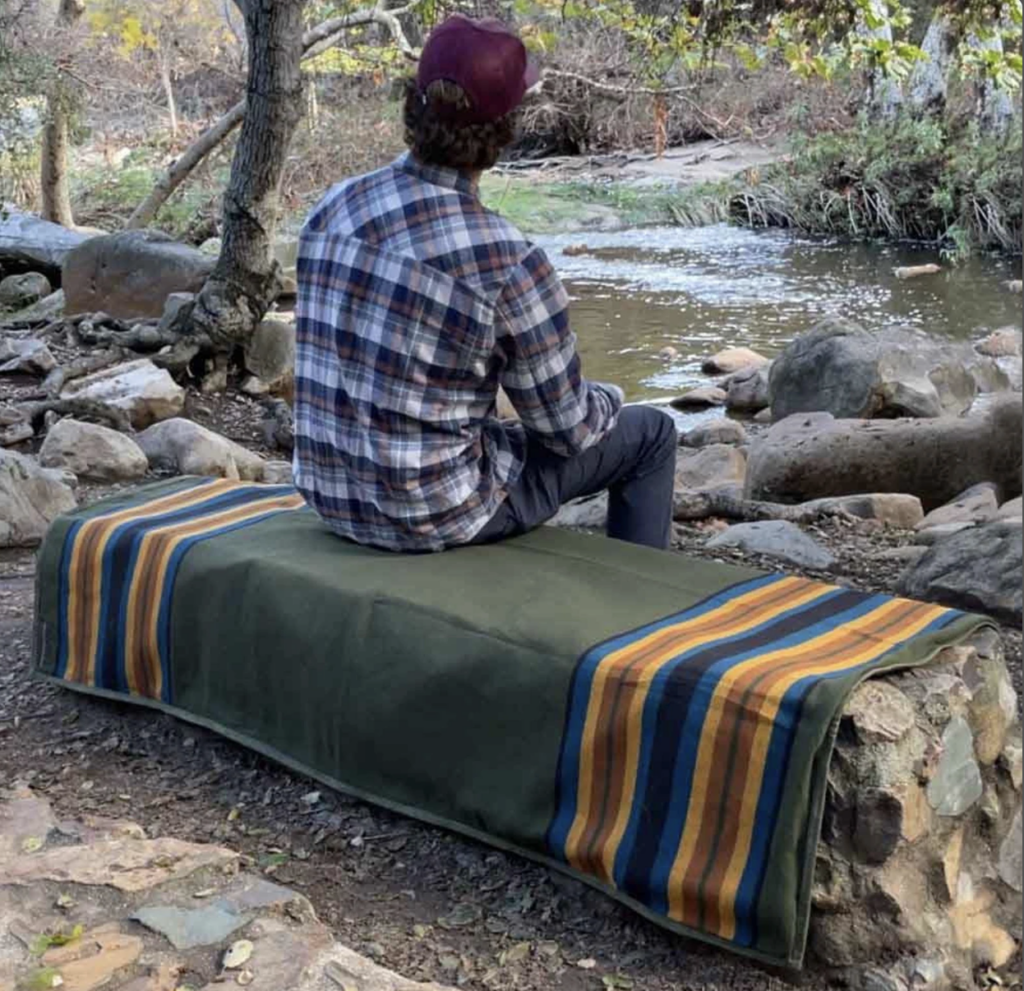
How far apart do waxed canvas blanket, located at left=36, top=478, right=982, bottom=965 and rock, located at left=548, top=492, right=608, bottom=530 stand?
1940 millimetres

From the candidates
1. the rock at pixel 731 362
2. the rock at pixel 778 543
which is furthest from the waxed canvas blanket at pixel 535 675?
the rock at pixel 731 362

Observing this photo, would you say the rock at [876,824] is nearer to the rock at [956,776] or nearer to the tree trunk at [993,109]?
the rock at [956,776]

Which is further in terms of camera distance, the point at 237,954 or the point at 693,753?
the point at 693,753

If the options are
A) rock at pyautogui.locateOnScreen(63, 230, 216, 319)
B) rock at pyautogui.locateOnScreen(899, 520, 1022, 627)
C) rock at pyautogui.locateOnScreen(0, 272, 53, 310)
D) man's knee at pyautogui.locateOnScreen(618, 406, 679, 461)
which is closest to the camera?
man's knee at pyautogui.locateOnScreen(618, 406, 679, 461)

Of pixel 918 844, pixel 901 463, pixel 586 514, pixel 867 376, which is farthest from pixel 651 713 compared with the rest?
pixel 867 376

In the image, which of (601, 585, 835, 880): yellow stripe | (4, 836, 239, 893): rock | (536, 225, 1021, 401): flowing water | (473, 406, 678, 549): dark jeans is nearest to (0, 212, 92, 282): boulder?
(536, 225, 1021, 401): flowing water

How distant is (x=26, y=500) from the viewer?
4.76 meters

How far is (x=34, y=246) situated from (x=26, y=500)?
23.1 ft

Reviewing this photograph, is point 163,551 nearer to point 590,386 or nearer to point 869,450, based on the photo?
point 590,386

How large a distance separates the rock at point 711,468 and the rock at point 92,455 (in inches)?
95.0

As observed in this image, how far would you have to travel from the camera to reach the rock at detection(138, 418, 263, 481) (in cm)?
579

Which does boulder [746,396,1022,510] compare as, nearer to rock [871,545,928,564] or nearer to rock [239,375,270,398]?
→ rock [871,545,928,564]

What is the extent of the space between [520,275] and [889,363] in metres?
6.12

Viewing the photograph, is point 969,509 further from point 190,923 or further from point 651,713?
point 190,923
